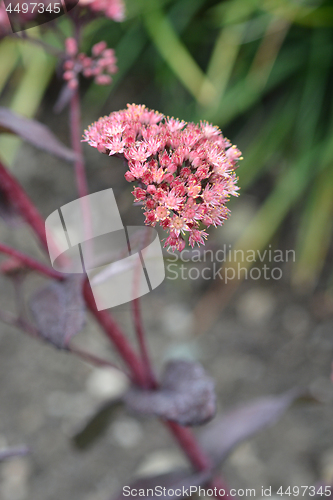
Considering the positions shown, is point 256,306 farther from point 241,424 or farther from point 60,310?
point 60,310

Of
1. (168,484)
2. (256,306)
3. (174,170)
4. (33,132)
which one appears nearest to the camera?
(174,170)

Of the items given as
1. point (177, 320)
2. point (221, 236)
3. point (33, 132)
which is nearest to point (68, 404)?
point (177, 320)

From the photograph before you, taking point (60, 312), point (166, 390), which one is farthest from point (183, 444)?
point (60, 312)

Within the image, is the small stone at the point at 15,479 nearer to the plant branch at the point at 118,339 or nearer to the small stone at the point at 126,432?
the small stone at the point at 126,432

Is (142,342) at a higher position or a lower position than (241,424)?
higher

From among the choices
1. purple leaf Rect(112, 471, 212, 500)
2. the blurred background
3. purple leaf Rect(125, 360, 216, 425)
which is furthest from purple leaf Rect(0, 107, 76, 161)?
the blurred background

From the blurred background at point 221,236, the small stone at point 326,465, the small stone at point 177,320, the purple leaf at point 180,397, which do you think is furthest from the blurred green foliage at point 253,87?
the purple leaf at point 180,397
